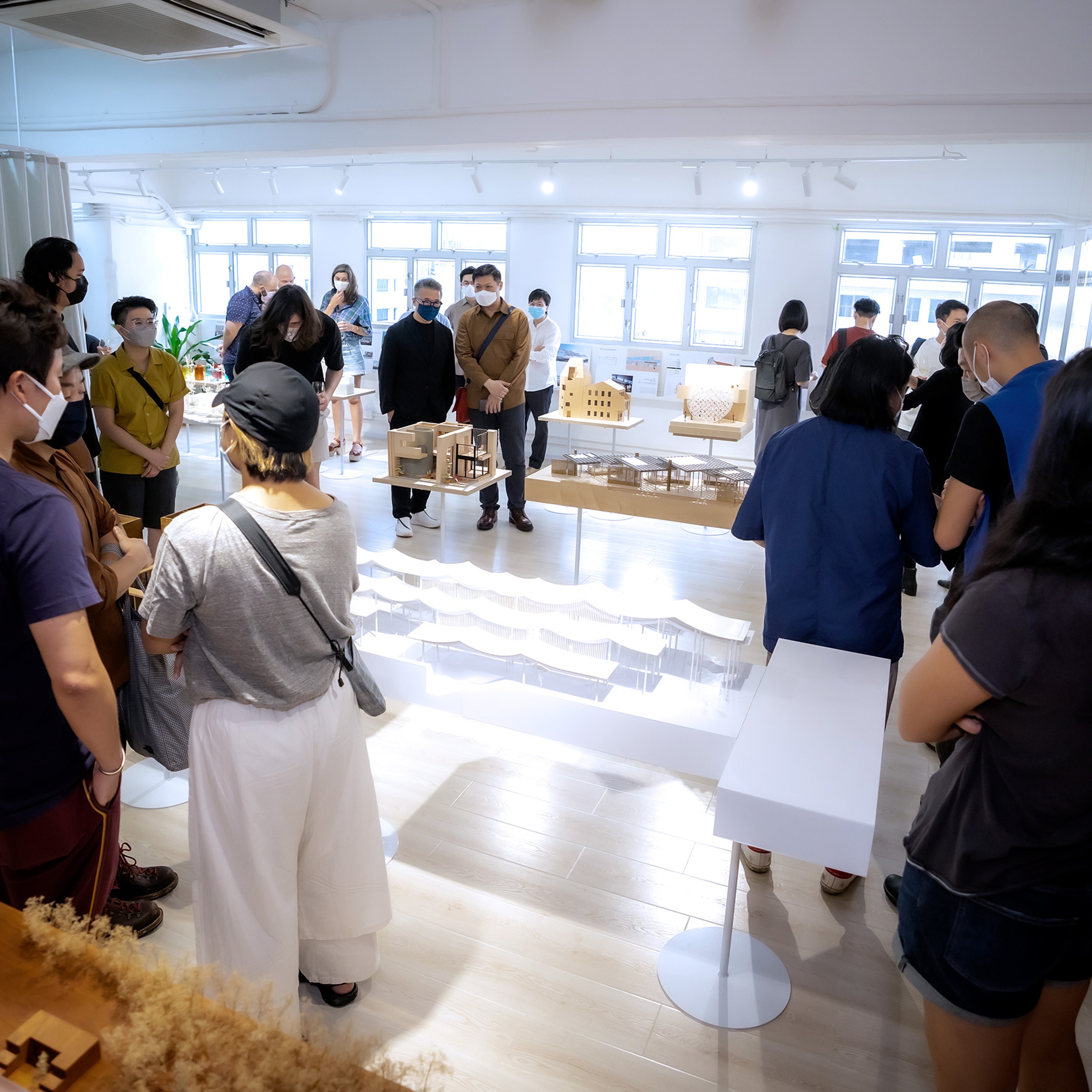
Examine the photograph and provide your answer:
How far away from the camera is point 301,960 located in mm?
2281

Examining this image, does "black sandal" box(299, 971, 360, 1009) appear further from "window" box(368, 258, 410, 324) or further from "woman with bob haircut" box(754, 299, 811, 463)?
"window" box(368, 258, 410, 324)

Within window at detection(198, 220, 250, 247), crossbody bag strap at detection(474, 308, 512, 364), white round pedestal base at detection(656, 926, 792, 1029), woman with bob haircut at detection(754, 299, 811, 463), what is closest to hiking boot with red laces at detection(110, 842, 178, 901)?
white round pedestal base at detection(656, 926, 792, 1029)

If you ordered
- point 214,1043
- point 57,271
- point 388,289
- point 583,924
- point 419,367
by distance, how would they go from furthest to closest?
point 388,289, point 419,367, point 57,271, point 583,924, point 214,1043

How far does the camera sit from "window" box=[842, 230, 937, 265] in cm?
885

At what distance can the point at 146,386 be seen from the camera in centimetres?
440

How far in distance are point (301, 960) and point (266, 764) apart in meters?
0.72

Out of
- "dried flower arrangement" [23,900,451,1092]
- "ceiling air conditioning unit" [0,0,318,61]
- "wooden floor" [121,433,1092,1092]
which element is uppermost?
"ceiling air conditioning unit" [0,0,318,61]

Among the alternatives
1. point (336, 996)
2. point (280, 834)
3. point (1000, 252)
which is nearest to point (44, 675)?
point (280, 834)

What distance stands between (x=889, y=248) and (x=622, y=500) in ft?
19.1

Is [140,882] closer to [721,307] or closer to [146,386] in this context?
[146,386]

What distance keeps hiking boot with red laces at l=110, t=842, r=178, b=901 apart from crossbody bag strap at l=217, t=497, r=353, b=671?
1373 mm

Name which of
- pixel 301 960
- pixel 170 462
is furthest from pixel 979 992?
pixel 170 462

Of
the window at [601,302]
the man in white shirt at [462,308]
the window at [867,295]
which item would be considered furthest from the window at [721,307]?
the man in white shirt at [462,308]

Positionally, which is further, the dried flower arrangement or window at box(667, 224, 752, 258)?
window at box(667, 224, 752, 258)
